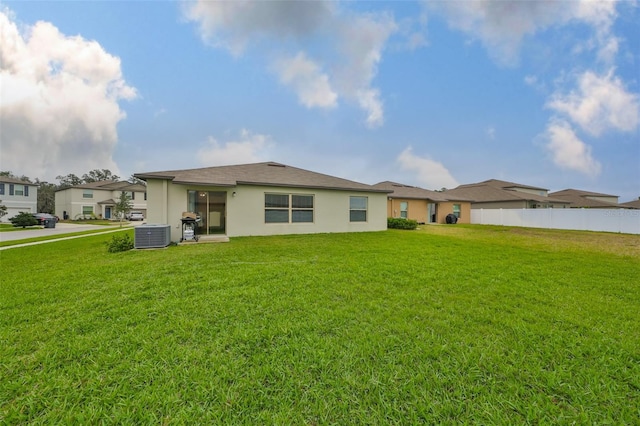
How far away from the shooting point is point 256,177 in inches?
459

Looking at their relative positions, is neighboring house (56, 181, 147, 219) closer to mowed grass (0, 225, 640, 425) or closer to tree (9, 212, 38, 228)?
tree (9, 212, 38, 228)

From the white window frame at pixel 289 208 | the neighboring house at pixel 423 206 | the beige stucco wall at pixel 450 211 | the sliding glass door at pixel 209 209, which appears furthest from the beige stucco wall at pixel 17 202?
the beige stucco wall at pixel 450 211

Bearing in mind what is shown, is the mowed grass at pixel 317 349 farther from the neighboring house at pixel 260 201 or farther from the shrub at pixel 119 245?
the neighboring house at pixel 260 201

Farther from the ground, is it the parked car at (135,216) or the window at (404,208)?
the window at (404,208)

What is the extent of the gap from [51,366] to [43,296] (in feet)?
8.73

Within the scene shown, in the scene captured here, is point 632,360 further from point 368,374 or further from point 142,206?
point 142,206

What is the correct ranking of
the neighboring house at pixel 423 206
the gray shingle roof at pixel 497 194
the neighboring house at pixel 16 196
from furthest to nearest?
1. the neighboring house at pixel 16 196
2. the gray shingle roof at pixel 497 194
3. the neighboring house at pixel 423 206

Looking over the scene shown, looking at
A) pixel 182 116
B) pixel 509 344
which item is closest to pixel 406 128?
pixel 182 116

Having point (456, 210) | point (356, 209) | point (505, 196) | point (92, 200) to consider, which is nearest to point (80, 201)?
point (92, 200)

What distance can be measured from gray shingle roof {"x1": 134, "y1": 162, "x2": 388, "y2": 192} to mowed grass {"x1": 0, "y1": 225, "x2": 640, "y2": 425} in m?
5.50

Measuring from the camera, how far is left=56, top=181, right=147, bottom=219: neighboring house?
35625mm

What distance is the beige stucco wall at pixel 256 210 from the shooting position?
9.87 m

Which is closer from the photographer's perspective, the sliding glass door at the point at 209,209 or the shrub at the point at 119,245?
the shrub at the point at 119,245

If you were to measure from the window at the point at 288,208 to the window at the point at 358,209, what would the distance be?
2476 millimetres
